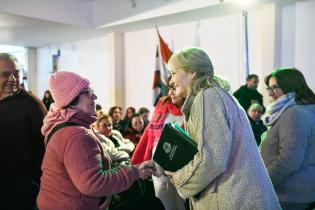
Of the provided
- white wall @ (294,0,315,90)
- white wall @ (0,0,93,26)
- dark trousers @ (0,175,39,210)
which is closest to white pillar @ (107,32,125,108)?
white wall @ (0,0,93,26)

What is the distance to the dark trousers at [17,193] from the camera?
2.05 metres

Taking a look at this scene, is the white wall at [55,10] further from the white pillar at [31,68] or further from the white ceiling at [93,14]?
the white pillar at [31,68]

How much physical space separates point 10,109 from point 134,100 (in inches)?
222

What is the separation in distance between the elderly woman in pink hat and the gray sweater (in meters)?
0.76

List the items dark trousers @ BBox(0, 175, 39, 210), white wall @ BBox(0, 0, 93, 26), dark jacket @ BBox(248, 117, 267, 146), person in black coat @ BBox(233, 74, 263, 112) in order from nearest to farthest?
1. dark trousers @ BBox(0, 175, 39, 210)
2. dark jacket @ BBox(248, 117, 267, 146)
3. person in black coat @ BBox(233, 74, 263, 112)
4. white wall @ BBox(0, 0, 93, 26)

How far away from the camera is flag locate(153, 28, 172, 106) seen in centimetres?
699

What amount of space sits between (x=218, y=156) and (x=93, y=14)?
254 inches

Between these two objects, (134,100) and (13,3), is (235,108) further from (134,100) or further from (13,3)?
(134,100)

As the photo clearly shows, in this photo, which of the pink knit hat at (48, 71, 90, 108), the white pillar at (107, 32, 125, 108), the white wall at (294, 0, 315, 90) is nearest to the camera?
the pink knit hat at (48, 71, 90, 108)

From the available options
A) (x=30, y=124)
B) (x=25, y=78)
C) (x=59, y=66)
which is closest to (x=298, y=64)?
(x=30, y=124)

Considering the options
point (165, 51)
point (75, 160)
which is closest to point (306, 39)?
point (165, 51)

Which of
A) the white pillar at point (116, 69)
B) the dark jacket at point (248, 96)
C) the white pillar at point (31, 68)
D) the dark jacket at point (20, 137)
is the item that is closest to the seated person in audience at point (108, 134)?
the dark jacket at point (20, 137)

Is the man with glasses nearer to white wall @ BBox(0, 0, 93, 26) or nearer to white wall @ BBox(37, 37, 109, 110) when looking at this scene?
white wall @ BBox(0, 0, 93, 26)

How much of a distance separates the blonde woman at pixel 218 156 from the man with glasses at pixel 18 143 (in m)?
1.13
